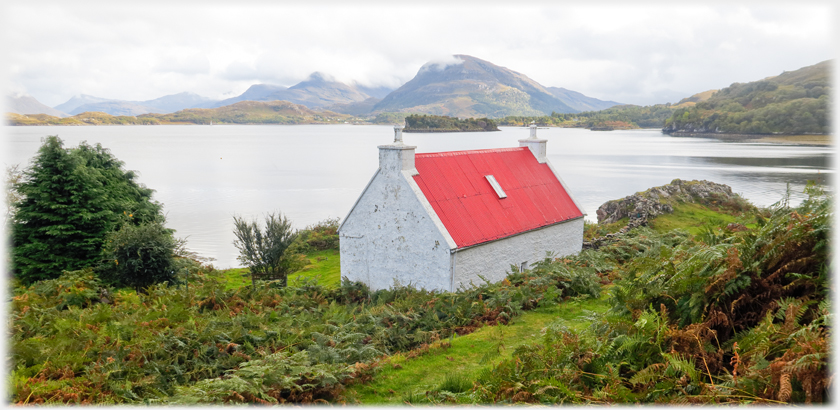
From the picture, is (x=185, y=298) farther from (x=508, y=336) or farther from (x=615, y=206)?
(x=615, y=206)

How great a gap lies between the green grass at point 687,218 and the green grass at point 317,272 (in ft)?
63.1

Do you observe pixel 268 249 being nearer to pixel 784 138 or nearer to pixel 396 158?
pixel 396 158

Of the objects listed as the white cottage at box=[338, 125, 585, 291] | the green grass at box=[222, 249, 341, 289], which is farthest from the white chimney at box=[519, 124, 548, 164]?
the green grass at box=[222, 249, 341, 289]

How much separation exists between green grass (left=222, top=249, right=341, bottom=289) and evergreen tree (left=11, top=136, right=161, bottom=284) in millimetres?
6966

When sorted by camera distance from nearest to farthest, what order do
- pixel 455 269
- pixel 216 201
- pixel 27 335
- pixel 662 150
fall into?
pixel 27 335 → pixel 455 269 → pixel 216 201 → pixel 662 150

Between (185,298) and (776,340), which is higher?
(776,340)

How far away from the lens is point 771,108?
11175cm

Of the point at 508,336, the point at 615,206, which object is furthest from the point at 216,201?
the point at 508,336

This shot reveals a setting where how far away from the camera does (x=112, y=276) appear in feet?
74.9

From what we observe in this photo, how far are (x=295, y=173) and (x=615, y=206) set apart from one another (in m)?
73.4

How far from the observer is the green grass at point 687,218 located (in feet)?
98.3

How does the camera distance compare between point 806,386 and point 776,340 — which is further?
point 776,340

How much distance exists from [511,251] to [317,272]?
13.3m

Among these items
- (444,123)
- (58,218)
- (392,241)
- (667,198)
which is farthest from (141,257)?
(444,123)
